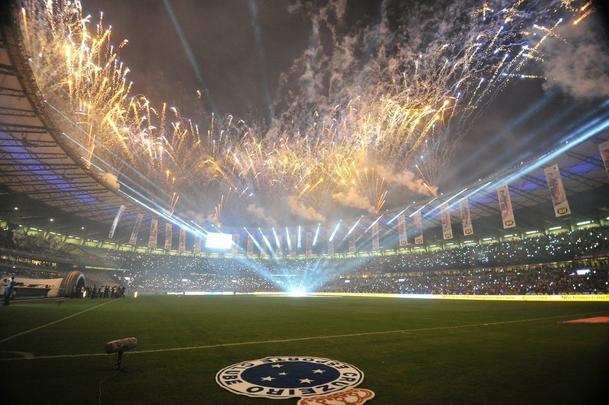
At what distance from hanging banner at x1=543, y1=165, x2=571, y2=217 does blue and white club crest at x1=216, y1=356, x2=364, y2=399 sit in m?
29.7

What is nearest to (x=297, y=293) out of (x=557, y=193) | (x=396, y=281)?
(x=396, y=281)

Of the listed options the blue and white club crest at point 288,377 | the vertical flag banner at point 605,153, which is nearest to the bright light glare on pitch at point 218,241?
the vertical flag banner at point 605,153

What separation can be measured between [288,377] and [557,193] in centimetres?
3202

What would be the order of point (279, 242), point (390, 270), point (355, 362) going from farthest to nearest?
point (279, 242), point (390, 270), point (355, 362)

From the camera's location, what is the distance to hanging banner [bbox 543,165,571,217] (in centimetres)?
2678

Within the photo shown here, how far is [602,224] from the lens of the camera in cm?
4034

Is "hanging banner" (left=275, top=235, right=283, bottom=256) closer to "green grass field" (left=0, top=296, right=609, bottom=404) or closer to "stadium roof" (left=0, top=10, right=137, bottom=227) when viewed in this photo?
"stadium roof" (left=0, top=10, right=137, bottom=227)

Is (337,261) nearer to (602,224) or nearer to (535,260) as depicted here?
(535,260)

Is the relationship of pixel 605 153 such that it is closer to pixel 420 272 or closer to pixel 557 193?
pixel 557 193

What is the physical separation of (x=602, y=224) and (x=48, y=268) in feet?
272

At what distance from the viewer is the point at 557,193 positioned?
89.8 ft

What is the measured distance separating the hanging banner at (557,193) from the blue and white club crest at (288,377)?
29.7m

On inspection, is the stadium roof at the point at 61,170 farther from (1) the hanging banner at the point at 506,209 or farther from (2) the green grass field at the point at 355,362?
(2) the green grass field at the point at 355,362

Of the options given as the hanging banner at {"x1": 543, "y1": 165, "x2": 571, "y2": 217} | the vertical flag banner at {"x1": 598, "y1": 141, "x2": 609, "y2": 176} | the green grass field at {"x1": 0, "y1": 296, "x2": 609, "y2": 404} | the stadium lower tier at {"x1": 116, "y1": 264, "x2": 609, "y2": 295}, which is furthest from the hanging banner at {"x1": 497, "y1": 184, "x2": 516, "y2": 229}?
the green grass field at {"x1": 0, "y1": 296, "x2": 609, "y2": 404}
